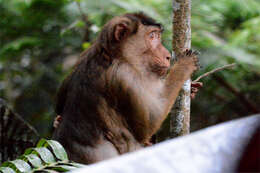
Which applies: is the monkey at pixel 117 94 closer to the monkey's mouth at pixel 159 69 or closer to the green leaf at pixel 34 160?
the monkey's mouth at pixel 159 69

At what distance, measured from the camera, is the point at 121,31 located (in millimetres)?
3611

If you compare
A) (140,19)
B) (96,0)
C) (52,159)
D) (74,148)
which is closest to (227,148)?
(52,159)

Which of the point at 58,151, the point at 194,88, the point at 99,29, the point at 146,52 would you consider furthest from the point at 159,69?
the point at 99,29

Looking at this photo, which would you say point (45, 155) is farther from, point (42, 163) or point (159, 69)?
point (159, 69)

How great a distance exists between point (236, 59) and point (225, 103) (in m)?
1.69

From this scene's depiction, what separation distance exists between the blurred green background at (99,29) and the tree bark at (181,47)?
94.1 inches

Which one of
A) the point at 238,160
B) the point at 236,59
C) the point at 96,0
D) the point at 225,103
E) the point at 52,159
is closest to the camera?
the point at 238,160

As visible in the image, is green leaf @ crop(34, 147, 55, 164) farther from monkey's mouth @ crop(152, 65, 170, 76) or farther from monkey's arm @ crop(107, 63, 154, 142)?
monkey's mouth @ crop(152, 65, 170, 76)

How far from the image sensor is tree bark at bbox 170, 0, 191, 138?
331 centimetres

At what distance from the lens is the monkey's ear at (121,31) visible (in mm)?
3565

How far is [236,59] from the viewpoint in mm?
6027

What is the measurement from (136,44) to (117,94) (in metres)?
0.57

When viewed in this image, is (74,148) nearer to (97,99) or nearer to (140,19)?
(97,99)

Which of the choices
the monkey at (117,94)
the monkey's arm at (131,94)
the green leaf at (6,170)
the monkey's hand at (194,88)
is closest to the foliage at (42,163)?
the green leaf at (6,170)
